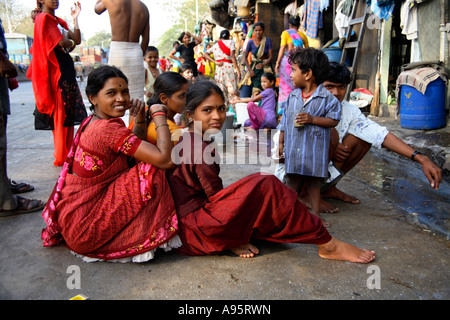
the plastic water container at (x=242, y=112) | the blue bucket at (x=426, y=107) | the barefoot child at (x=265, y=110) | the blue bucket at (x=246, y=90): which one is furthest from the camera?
the blue bucket at (x=246, y=90)

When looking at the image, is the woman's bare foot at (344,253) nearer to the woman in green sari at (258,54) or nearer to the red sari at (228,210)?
the red sari at (228,210)

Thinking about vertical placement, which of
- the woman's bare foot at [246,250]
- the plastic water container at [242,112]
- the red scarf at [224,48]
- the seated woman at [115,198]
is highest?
the red scarf at [224,48]

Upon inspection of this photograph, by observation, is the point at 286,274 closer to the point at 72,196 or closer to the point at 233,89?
the point at 72,196

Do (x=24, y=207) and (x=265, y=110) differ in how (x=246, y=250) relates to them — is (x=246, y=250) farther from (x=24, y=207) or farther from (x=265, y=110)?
(x=265, y=110)

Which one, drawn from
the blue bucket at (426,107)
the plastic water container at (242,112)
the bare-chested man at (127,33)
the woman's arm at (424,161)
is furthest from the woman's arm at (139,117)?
the plastic water container at (242,112)

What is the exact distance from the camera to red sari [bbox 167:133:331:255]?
1947 mm

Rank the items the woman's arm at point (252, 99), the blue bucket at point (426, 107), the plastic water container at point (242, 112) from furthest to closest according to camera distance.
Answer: the plastic water container at point (242, 112) → the woman's arm at point (252, 99) → the blue bucket at point (426, 107)

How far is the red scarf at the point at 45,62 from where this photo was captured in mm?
3597

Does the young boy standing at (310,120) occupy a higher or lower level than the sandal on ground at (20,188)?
higher

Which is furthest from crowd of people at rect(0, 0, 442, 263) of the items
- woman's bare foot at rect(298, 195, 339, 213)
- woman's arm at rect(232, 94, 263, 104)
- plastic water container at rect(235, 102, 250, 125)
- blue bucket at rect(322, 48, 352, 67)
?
blue bucket at rect(322, 48, 352, 67)

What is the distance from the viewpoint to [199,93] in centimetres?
219

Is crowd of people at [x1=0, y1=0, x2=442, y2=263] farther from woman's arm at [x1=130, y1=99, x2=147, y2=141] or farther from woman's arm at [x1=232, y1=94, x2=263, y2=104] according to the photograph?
woman's arm at [x1=232, y1=94, x2=263, y2=104]
